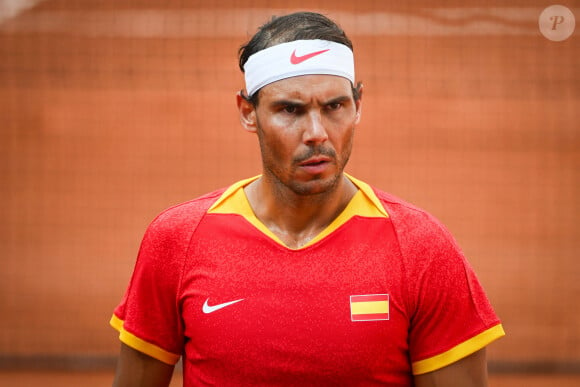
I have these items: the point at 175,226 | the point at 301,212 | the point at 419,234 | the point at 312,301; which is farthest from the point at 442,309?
the point at 175,226

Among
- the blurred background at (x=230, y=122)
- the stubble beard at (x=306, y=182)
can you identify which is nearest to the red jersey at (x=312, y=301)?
the stubble beard at (x=306, y=182)

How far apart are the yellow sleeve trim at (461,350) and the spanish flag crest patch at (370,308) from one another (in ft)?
0.70

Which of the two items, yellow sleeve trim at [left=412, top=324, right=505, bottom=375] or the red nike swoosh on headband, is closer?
yellow sleeve trim at [left=412, top=324, right=505, bottom=375]

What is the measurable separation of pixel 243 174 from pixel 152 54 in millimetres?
1775

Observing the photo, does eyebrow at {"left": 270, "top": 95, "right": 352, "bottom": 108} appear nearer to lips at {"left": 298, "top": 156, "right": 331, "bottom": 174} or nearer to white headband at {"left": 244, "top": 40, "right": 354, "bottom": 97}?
white headband at {"left": 244, "top": 40, "right": 354, "bottom": 97}

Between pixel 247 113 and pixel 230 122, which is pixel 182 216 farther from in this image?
pixel 230 122

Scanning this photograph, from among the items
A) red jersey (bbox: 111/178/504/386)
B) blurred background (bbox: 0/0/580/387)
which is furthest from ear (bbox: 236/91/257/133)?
blurred background (bbox: 0/0/580/387)

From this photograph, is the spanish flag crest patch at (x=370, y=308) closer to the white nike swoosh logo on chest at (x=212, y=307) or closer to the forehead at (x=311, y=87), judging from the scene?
the white nike swoosh logo on chest at (x=212, y=307)

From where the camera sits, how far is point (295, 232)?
292 cm

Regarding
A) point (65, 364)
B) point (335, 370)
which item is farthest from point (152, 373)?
point (65, 364)

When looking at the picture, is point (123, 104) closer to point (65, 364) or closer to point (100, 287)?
point (100, 287)

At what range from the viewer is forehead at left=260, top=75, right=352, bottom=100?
2834 millimetres

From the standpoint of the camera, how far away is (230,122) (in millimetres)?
9547

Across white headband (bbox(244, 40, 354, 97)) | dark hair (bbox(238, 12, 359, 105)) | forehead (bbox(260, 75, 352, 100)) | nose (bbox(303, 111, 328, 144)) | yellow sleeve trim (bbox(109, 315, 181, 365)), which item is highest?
dark hair (bbox(238, 12, 359, 105))
